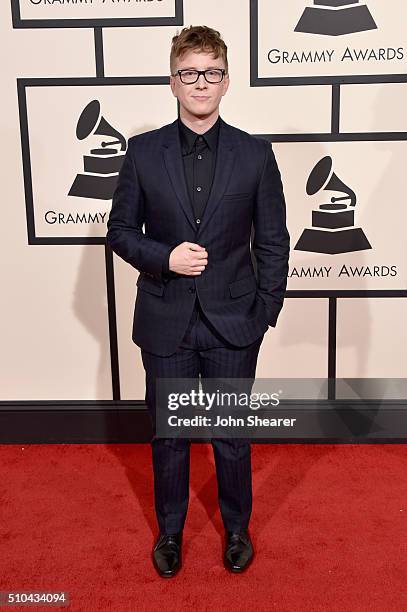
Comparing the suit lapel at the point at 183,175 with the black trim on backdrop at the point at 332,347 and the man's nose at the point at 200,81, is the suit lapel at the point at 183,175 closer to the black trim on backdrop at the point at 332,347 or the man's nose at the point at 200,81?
the man's nose at the point at 200,81

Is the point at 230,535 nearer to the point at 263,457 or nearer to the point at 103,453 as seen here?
the point at 263,457

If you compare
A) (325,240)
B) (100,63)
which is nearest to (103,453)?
(325,240)

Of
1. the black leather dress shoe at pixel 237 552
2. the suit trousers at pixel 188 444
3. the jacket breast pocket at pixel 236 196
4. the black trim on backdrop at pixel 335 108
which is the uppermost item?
the black trim on backdrop at pixel 335 108

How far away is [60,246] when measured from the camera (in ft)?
11.5

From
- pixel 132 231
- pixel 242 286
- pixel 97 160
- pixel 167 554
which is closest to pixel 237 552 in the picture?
pixel 167 554

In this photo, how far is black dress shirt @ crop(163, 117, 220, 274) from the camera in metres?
2.38

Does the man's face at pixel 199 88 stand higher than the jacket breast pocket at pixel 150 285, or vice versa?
the man's face at pixel 199 88

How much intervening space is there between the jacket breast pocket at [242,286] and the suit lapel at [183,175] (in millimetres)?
226

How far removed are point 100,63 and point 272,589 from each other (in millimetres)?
2369

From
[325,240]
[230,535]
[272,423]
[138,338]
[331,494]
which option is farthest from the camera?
[272,423]

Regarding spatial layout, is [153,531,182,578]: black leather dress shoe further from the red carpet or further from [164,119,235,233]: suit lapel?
[164,119,235,233]: suit lapel

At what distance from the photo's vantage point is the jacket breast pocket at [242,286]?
2.43 metres

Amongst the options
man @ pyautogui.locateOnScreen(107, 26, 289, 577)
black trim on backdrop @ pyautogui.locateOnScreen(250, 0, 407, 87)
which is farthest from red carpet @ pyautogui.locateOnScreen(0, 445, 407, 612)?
black trim on backdrop @ pyautogui.locateOnScreen(250, 0, 407, 87)

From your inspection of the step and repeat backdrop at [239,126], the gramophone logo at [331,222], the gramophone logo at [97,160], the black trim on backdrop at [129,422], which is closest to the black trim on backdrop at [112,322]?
the step and repeat backdrop at [239,126]
